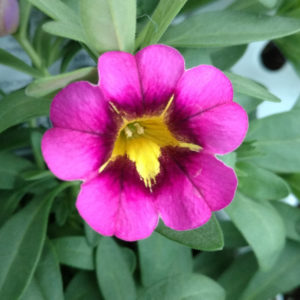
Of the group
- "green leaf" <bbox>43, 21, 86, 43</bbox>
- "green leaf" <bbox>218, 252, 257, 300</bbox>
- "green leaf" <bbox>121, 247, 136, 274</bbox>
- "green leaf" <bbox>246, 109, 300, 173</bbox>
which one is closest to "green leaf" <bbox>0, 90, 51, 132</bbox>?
"green leaf" <bbox>43, 21, 86, 43</bbox>

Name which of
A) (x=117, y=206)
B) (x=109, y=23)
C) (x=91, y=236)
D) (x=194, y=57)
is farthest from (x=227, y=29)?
(x=91, y=236)

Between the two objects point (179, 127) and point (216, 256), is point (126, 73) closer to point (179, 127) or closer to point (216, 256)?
point (179, 127)

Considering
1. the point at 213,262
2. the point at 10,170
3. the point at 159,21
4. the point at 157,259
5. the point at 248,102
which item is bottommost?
the point at 213,262

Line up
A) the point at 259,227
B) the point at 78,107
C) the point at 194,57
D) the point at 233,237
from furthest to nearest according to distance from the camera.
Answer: the point at 233,237 < the point at 259,227 < the point at 194,57 < the point at 78,107

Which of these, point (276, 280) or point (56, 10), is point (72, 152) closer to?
point (56, 10)

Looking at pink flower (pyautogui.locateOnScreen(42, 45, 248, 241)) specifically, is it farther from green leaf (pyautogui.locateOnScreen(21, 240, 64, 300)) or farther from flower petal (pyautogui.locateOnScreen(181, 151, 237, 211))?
green leaf (pyautogui.locateOnScreen(21, 240, 64, 300))
